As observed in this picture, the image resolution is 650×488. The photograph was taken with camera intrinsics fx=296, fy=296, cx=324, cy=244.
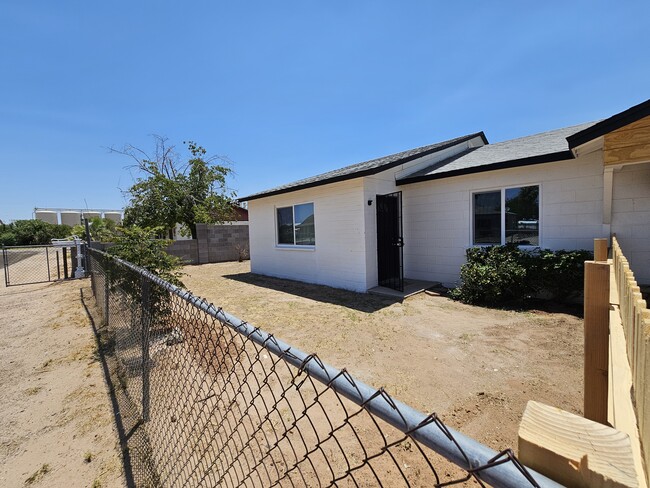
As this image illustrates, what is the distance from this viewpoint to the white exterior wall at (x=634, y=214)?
540 cm

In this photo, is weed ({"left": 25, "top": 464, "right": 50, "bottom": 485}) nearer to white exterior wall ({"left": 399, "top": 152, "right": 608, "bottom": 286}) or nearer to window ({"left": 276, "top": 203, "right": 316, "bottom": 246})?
window ({"left": 276, "top": 203, "right": 316, "bottom": 246})

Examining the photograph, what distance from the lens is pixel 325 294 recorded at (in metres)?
7.72

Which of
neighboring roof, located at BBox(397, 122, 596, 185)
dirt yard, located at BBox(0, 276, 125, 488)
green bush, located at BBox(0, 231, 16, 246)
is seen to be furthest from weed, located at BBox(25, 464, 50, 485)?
green bush, located at BBox(0, 231, 16, 246)

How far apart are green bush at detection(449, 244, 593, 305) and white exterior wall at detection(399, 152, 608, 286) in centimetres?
69

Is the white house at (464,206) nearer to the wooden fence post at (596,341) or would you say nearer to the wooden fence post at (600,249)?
the wooden fence post at (600,249)

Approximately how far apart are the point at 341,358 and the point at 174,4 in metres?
8.16

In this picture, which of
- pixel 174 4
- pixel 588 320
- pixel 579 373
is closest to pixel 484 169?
pixel 579 373

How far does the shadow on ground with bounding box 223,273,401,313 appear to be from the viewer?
6562 millimetres

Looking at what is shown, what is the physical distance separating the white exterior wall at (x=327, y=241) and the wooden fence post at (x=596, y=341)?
20.3 ft

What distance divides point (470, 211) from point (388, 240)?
2139 mm

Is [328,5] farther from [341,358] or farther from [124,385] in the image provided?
[124,385]

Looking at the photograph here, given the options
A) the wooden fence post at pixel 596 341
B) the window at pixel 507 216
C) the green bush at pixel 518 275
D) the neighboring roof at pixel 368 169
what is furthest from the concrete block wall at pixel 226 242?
the wooden fence post at pixel 596 341

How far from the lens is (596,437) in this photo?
0.51m

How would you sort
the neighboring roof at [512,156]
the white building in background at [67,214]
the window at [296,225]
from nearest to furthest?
the neighboring roof at [512,156] < the window at [296,225] < the white building in background at [67,214]
